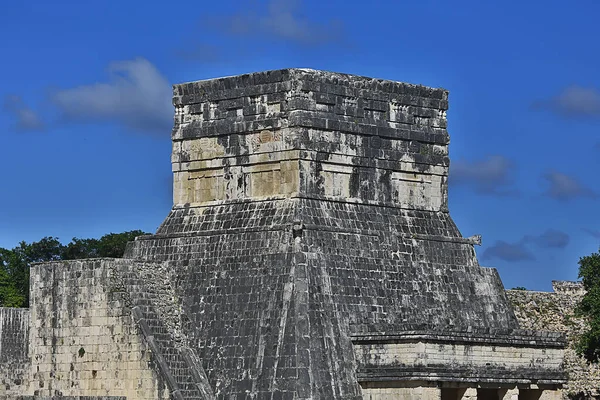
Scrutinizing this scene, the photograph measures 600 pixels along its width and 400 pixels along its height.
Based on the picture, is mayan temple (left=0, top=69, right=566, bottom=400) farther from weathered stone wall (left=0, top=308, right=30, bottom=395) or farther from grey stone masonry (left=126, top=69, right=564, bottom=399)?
weathered stone wall (left=0, top=308, right=30, bottom=395)

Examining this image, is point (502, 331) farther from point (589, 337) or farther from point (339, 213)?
point (589, 337)

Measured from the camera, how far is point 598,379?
152 feet

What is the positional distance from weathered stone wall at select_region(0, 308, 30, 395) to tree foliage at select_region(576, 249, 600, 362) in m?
17.5

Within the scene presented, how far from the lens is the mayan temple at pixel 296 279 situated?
35000 millimetres

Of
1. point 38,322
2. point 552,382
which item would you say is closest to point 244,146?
point 38,322

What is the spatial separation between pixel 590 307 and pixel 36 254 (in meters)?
36.0

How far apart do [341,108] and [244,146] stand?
8.11ft

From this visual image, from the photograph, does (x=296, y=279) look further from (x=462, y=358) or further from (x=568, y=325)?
(x=568, y=325)

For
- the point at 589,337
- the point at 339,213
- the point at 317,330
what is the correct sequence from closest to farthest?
the point at 317,330
the point at 339,213
the point at 589,337

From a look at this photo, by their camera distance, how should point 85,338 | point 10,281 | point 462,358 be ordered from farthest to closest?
point 10,281
point 85,338
point 462,358

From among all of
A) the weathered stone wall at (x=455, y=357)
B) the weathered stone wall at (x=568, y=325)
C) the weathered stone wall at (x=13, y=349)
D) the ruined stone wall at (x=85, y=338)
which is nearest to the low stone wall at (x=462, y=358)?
the weathered stone wall at (x=455, y=357)

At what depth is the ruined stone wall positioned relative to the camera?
3534cm

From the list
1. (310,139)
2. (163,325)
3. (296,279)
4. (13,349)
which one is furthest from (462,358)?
(13,349)

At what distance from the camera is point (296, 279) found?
35.2 metres
